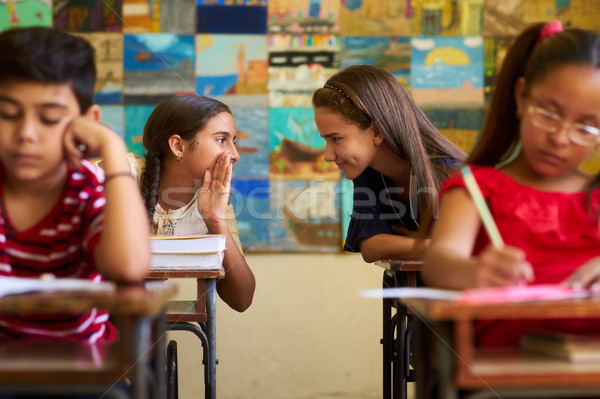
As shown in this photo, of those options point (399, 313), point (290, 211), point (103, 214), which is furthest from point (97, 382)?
point (290, 211)

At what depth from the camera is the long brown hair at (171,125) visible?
2555 mm

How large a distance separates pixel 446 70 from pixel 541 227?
227 cm

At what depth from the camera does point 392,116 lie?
239 centimetres

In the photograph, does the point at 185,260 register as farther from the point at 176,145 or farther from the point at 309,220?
the point at 309,220

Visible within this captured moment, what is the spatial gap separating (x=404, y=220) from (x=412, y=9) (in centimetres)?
137

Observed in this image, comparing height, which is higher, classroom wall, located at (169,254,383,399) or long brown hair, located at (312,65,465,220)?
long brown hair, located at (312,65,465,220)

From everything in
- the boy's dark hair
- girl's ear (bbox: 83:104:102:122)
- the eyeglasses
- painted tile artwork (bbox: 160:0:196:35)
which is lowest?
the eyeglasses

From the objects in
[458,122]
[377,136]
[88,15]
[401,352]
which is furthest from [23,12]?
[401,352]

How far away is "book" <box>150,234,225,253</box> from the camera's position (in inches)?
74.9

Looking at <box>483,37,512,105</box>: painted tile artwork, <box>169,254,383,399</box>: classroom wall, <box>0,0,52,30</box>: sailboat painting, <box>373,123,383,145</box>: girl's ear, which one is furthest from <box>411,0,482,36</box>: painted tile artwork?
<box>0,0,52,30</box>: sailboat painting

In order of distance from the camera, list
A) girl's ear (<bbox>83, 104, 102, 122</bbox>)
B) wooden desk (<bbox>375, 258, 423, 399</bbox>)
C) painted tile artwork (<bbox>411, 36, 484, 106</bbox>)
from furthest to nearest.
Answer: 1. painted tile artwork (<bbox>411, 36, 484, 106</bbox>)
2. wooden desk (<bbox>375, 258, 423, 399</bbox>)
3. girl's ear (<bbox>83, 104, 102, 122</bbox>)

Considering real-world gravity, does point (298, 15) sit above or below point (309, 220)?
above

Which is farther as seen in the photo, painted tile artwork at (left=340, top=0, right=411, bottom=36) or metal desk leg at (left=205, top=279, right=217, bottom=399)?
painted tile artwork at (left=340, top=0, right=411, bottom=36)

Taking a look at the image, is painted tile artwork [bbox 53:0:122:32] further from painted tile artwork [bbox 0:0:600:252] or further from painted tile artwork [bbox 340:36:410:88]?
painted tile artwork [bbox 340:36:410:88]
